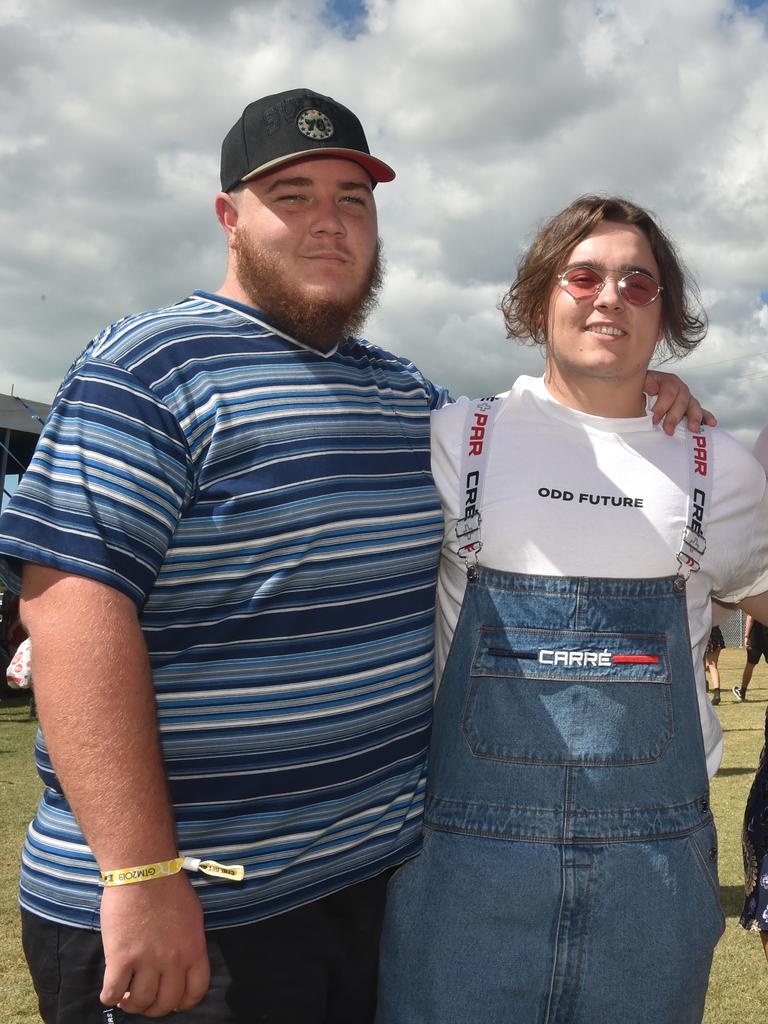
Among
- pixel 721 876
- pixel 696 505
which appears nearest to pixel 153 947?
pixel 696 505

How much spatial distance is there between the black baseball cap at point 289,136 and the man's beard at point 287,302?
145mm

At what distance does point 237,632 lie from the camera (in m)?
1.58

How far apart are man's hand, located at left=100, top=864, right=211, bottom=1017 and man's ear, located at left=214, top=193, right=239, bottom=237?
1329mm

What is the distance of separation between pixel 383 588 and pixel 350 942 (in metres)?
0.69

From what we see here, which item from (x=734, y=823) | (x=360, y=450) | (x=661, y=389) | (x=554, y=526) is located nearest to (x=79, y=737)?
(x=360, y=450)

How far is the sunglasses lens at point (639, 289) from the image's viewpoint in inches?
81.1

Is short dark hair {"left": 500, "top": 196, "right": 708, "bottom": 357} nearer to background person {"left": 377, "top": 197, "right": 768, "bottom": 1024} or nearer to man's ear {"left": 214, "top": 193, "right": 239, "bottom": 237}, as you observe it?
background person {"left": 377, "top": 197, "right": 768, "bottom": 1024}

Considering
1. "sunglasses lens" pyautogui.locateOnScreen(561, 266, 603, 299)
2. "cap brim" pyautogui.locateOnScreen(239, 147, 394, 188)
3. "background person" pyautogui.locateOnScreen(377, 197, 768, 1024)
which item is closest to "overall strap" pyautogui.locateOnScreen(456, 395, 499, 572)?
"background person" pyautogui.locateOnScreen(377, 197, 768, 1024)

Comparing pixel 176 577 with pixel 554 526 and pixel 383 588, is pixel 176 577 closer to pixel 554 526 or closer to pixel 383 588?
pixel 383 588

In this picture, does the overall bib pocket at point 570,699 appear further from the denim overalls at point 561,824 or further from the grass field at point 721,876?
the grass field at point 721,876

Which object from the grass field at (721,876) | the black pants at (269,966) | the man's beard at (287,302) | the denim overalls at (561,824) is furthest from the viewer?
the grass field at (721,876)

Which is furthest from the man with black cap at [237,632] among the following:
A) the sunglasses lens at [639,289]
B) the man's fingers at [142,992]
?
the sunglasses lens at [639,289]

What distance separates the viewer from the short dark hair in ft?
7.14

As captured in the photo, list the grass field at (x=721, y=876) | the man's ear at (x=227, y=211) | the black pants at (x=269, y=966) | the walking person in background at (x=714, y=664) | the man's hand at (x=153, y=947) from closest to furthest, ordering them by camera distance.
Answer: the man's hand at (x=153, y=947) → the black pants at (x=269, y=966) → the man's ear at (x=227, y=211) → the grass field at (x=721, y=876) → the walking person in background at (x=714, y=664)
